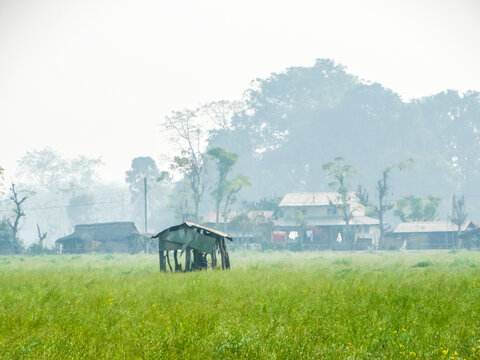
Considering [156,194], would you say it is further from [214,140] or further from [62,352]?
[62,352]

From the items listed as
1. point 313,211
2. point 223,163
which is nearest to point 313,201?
point 313,211

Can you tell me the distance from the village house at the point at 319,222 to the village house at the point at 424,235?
9.93ft

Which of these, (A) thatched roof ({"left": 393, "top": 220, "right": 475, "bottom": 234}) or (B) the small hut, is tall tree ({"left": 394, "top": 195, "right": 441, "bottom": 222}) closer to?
(A) thatched roof ({"left": 393, "top": 220, "right": 475, "bottom": 234})

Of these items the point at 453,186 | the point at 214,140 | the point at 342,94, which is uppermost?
the point at 342,94

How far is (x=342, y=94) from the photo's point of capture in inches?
5162

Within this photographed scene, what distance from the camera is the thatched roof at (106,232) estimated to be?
71500mm

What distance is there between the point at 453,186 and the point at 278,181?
31.0 metres

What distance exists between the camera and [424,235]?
72.8 m

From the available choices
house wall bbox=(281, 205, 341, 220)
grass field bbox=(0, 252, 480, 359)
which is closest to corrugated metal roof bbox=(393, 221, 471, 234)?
house wall bbox=(281, 205, 341, 220)

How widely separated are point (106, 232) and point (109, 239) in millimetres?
1399

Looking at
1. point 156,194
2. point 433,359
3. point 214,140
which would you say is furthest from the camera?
point 156,194

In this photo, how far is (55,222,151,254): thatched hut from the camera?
2781 inches

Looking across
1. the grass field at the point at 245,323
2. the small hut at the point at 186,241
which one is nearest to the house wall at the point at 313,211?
the small hut at the point at 186,241

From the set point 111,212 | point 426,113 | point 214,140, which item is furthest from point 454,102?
point 111,212
